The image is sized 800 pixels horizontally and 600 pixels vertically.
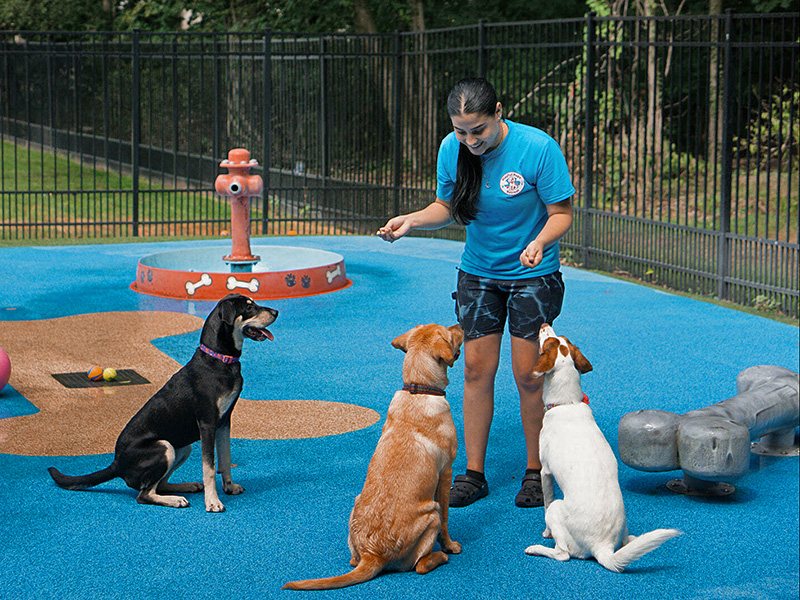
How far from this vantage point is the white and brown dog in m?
4.07

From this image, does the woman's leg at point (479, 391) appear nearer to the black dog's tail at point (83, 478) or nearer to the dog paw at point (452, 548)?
the dog paw at point (452, 548)

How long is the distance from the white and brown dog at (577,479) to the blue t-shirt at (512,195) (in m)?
0.55

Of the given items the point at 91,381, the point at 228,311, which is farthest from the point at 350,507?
the point at 91,381

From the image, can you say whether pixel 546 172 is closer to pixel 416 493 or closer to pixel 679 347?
pixel 416 493

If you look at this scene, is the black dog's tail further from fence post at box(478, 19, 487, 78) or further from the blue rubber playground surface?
fence post at box(478, 19, 487, 78)

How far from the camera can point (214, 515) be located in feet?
16.0

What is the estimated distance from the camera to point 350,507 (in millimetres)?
5012

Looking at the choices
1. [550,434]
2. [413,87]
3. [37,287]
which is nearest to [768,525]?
[550,434]

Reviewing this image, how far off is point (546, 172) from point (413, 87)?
12.7 m

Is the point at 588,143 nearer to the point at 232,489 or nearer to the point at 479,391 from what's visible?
the point at 479,391

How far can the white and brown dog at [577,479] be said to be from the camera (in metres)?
4.07

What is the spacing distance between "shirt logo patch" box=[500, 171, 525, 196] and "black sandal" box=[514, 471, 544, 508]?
4.93 ft

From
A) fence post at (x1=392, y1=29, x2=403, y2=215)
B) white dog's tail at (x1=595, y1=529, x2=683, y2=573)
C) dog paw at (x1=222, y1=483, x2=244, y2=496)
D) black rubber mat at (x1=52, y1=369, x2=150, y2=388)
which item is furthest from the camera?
fence post at (x1=392, y1=29, x2=403, y2=215)

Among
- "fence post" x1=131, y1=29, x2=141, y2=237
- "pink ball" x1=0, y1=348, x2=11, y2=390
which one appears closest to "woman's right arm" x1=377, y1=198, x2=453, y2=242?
"pink ball" x1=0, y1=348, x2=11, y2=390
